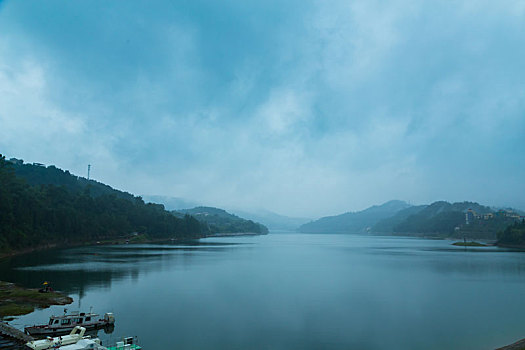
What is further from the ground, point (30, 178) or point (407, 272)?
point (30, 178)

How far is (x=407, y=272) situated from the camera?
1537 inches

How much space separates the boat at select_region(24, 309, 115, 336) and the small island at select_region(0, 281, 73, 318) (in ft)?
11.2

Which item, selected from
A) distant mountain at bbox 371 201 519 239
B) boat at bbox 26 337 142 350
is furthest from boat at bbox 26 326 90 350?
distant mountain at bbox 371 201 519 239

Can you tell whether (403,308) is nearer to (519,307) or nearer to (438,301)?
(438,301)

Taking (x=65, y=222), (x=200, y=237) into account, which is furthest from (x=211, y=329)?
(x=200, y=237)

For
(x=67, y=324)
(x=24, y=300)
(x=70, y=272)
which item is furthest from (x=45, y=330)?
(x=70, y=272)

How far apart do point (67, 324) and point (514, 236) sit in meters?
89.0

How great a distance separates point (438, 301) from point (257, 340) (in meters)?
14.6

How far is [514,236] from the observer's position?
79.1 meters

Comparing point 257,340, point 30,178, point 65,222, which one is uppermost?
point 30,178

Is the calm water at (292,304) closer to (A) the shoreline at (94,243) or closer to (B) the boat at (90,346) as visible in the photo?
(B) the boat at (90,346)

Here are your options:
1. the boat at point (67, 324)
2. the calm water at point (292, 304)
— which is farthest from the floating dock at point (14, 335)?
the calm water at point (292, 304)

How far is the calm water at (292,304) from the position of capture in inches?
657

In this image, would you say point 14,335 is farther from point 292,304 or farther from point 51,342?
point 292,304
